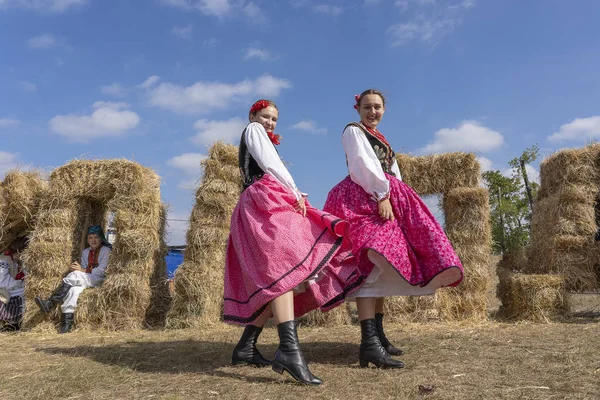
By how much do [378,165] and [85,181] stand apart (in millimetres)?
4783

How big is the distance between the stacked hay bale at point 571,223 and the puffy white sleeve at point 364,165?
4.26 meters

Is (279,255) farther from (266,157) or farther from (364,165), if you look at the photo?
(364,165)

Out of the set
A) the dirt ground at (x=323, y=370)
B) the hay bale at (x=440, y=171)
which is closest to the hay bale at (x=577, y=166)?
the hay bale at (x=440, y=171)

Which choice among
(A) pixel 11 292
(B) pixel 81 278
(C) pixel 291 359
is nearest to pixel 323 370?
(C) pixel 291 359

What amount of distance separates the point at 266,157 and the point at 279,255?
0.61 meters

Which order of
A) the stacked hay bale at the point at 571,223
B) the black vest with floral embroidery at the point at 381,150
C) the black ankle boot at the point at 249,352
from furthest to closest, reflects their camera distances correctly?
the stacked hay bale at the point at 571,223
the black vest with floral embroidery at the point at 381,150
the black ankle boot at the point at 249,352

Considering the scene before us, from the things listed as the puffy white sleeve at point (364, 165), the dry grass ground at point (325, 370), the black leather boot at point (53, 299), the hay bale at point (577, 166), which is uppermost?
the hay bale at point (577, 166)

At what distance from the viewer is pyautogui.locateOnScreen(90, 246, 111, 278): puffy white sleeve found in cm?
620

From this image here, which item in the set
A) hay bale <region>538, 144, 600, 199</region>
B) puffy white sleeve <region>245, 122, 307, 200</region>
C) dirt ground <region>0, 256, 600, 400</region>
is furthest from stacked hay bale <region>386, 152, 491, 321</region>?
puffy white sleeve <region>245, 122, 307, 200</region>

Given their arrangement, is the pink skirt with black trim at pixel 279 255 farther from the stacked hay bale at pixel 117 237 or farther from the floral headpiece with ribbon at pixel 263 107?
the stacked hay bale at pixel 117 237

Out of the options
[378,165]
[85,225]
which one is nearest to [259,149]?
[378,165]

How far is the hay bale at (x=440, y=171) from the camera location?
6699 millimetres

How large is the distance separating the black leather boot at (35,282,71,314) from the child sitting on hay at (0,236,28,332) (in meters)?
0.42

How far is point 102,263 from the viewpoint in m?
6.28
